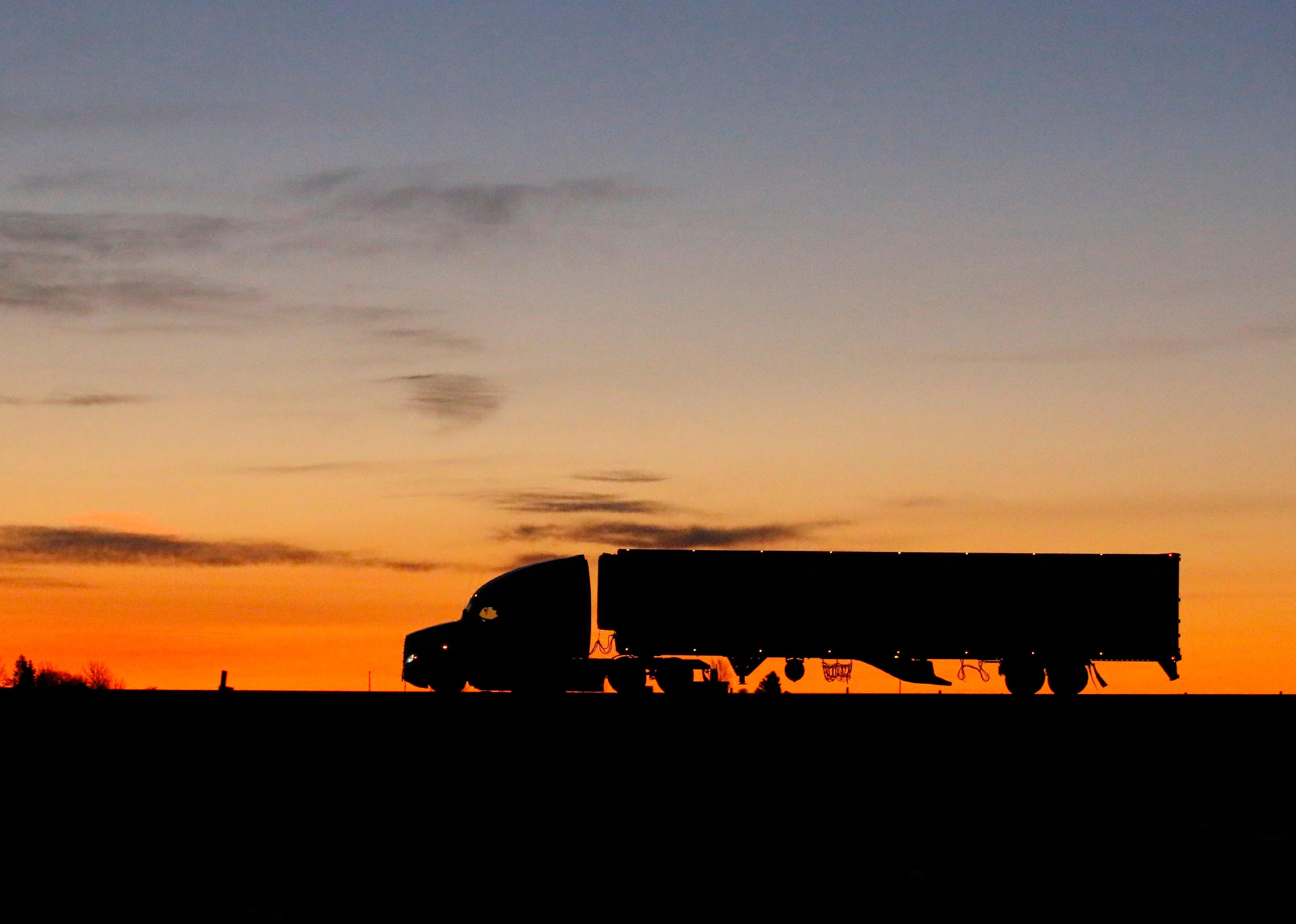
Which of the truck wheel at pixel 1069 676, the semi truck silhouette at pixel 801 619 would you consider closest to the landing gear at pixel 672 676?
the semi truck silhouette at pixel 801 619

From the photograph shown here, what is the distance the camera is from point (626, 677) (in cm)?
3981

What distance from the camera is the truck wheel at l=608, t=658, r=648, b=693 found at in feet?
130

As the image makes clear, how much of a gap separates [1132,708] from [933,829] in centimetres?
1760

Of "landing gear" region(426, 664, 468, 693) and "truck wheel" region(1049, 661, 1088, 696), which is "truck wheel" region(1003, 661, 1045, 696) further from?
"landing gear" region(426, 664, 468, 693)

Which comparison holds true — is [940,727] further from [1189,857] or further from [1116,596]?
[1116,596]

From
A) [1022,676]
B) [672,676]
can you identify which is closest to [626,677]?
[672,676]

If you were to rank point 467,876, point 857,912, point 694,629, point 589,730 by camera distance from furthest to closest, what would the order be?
point 694,629
point 589,730
point 467,876
point 857,912

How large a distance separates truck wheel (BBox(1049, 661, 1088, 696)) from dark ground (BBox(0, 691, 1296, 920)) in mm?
7295

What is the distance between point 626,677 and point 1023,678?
10.4 m

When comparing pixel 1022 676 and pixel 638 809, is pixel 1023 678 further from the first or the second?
pixel 638 809

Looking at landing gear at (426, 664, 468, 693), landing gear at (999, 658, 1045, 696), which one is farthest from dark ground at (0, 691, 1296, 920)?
landing gear at (999, 658, 1045, 696)

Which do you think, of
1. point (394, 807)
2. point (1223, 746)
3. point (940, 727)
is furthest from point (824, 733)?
point (394, 807)

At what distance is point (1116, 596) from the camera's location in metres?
41.3

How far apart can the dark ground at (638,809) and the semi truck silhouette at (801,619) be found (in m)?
5.26
